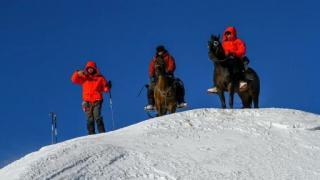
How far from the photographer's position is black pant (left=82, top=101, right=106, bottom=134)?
663 inches

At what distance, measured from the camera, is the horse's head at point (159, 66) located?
1896 cm

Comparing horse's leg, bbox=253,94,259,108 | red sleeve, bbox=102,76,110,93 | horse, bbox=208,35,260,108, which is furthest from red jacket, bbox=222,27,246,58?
red sleeve, bbox=102,76,110,93

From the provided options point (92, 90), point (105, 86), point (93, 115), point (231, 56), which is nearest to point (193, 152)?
point (93, 115)

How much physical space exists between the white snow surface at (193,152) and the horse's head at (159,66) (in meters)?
5.45

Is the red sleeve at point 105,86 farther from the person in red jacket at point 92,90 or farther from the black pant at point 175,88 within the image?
the black pant at point 175,88

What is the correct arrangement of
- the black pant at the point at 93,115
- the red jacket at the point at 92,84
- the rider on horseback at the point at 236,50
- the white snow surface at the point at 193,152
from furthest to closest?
1. the rider on horseback at the point at 236,50
2. the red jacket at the point at 92,84
3. the black pant at the point at 93,115
4. the white snow surface at the point at 193,152

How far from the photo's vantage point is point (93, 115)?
16953 mm

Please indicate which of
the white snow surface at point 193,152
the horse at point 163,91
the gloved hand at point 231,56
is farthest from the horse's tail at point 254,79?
the white snow surface at point 193,152

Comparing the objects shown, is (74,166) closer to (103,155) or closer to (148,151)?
(103,155)

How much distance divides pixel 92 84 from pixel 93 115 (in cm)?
84

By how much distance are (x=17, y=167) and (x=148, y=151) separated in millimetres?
2143

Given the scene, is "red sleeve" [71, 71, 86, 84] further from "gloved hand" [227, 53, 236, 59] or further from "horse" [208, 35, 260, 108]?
"gloved hand" [227, 53, 236, 59]

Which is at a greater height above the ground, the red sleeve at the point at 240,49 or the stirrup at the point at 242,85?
the red sleeve at the point at 240,49

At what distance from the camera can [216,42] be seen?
17.4 meters
